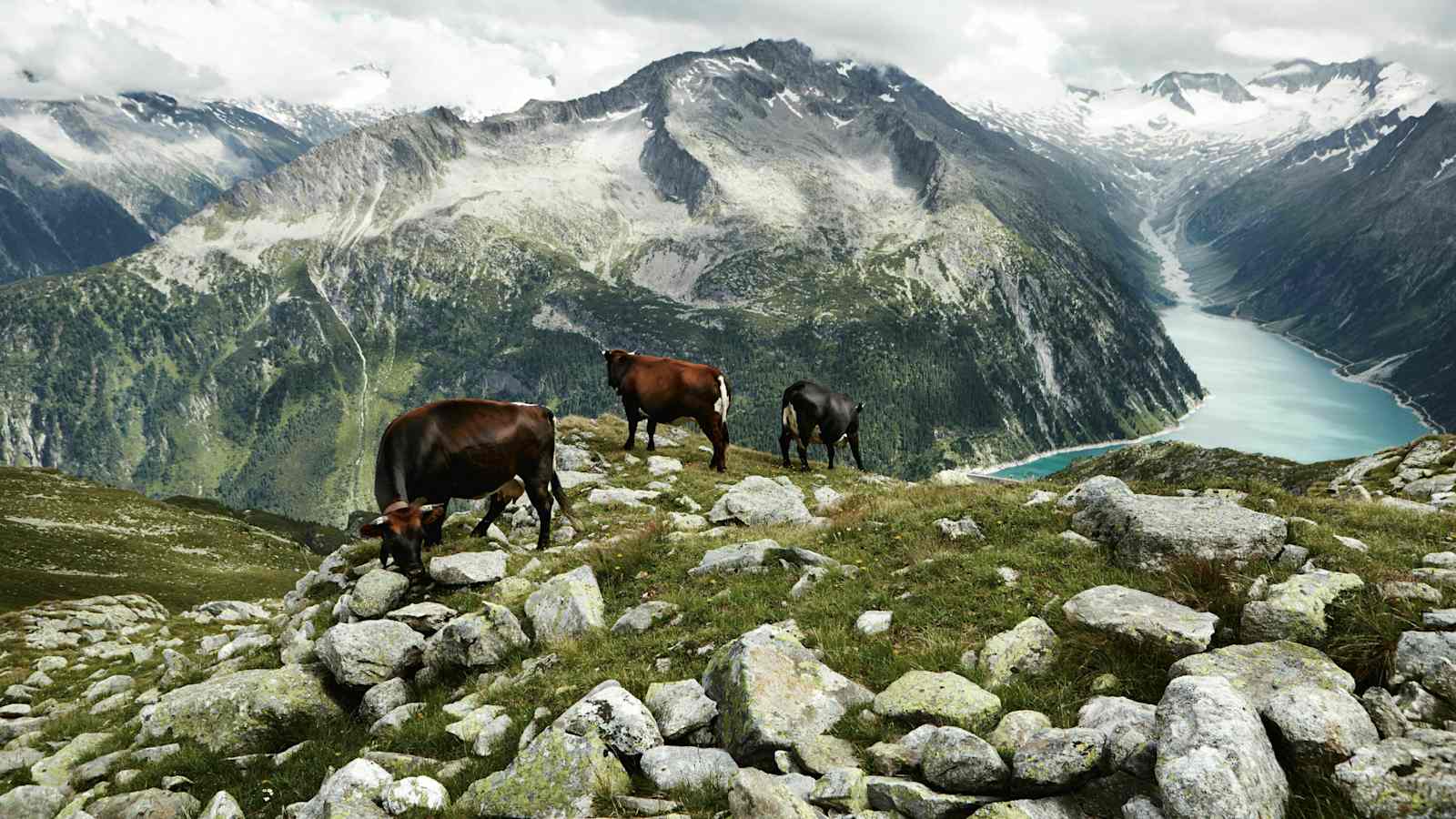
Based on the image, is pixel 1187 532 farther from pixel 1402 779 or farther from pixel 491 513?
pixel 491 513

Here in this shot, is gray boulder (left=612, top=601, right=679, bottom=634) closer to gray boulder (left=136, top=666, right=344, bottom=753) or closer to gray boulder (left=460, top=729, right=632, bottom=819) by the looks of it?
gray boulder (left=460, top=729, right=632, bottom=819)

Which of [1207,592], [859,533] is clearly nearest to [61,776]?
[859,533]

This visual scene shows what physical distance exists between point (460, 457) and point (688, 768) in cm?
1107

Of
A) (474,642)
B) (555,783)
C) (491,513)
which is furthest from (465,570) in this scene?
(555,783)

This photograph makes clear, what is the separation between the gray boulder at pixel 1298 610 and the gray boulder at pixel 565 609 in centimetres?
879

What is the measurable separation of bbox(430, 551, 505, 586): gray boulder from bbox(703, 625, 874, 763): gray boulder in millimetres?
6759

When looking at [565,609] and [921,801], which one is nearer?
[921,801]

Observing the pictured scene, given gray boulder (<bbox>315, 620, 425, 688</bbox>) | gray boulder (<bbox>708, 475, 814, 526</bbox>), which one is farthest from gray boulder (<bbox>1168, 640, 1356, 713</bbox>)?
gray boulder (<bbox>708, 475, 814, 526</bbox>)

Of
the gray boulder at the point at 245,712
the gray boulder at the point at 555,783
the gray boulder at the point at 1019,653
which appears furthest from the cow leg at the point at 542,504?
the gray boulder at the point at 1019,653

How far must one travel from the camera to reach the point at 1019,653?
28.1 ft

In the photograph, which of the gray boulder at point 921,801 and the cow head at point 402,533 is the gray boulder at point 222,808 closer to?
the cow head at point 402,533

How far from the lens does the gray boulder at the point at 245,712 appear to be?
34.1 feet

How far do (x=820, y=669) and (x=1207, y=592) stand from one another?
5.28m

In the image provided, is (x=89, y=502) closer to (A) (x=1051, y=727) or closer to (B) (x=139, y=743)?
(B) (x=139, y=743)
